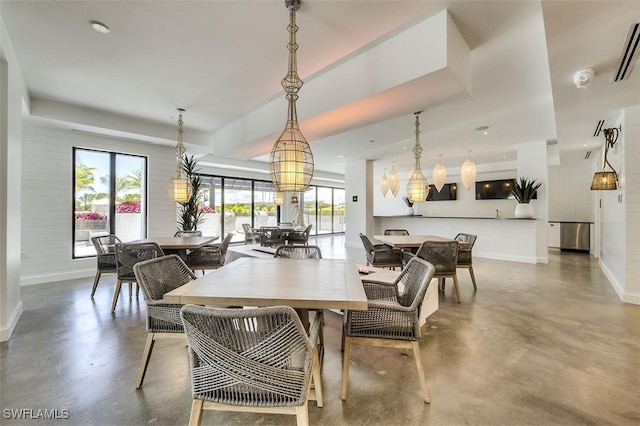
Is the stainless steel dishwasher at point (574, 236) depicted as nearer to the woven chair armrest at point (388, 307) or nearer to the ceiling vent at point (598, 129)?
the ceiling vent at point (598, 129)

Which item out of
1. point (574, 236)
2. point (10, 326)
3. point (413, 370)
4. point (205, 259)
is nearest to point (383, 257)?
point (413, 370)

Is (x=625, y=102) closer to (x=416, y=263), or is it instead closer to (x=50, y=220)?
(x=416, y=263)

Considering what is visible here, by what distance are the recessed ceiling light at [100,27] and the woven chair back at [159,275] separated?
7.34 feet

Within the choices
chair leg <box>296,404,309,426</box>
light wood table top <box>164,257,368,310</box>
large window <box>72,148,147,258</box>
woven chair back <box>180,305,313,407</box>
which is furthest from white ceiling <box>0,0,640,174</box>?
chair leg <box>296,404,309,426</box>

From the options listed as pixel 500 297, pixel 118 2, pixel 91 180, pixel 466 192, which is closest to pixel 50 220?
pixel 91 180

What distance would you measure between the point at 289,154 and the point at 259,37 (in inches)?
61.0

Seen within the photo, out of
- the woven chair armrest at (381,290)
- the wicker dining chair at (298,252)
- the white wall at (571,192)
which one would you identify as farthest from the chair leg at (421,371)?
the white wall at (571,192)

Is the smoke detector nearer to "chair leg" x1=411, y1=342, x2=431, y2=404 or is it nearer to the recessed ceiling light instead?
"chair leg" x1=411, y1=342, x2=431, y2=404

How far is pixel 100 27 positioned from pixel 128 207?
424 cm

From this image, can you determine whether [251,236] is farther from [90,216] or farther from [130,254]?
[130,254]

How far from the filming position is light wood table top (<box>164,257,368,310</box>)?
1.51 m

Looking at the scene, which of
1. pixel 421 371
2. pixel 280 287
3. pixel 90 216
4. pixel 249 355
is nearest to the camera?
pixel 249 355

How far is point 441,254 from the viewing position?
3691 millimetres

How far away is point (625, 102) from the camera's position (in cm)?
375
